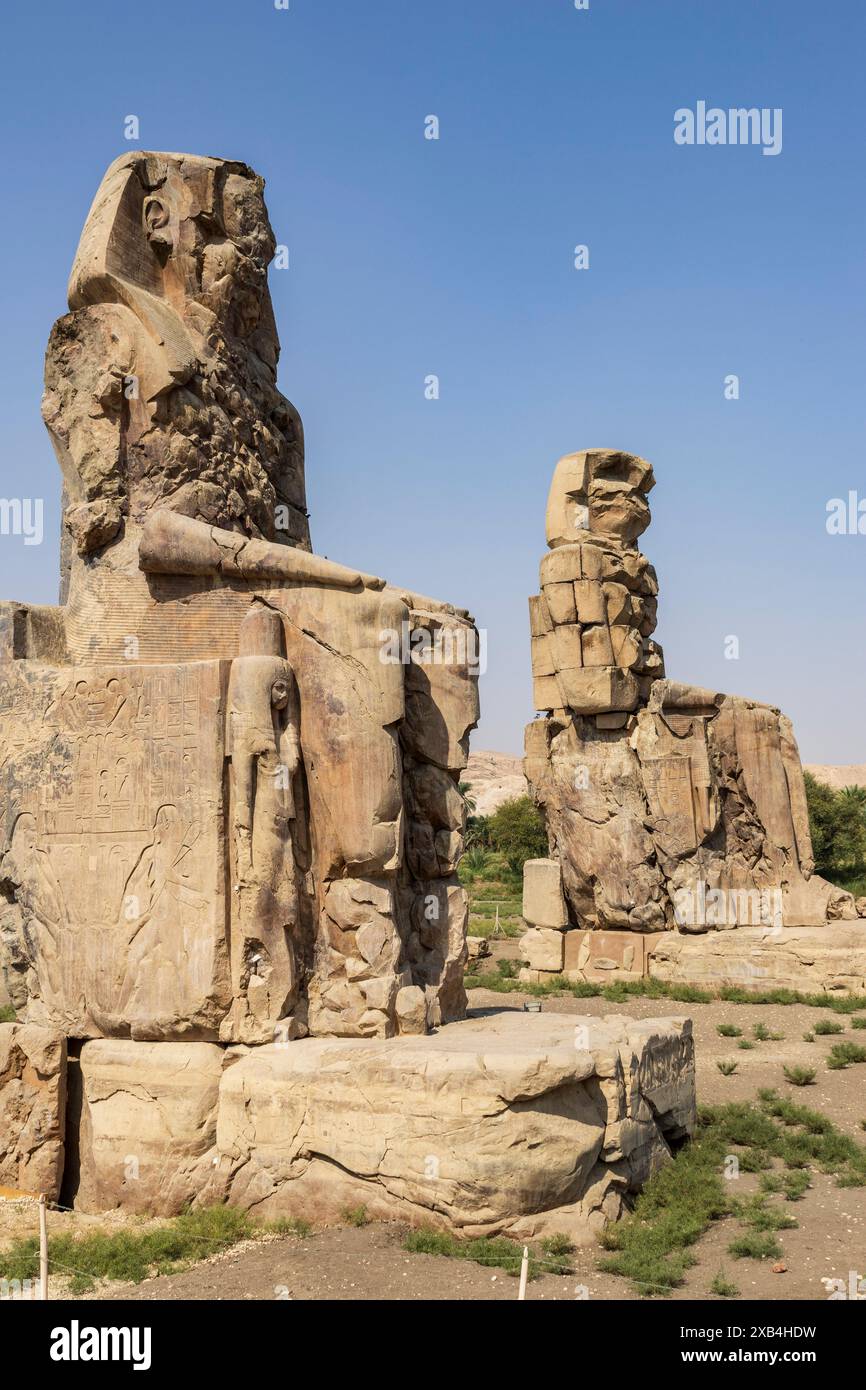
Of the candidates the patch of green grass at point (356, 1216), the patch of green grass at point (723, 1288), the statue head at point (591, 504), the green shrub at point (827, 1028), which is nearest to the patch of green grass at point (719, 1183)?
the patch of green grass at point (723, 1288)

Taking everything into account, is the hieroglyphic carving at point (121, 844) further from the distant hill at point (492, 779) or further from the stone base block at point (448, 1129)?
the distant hill at point (492, 779)

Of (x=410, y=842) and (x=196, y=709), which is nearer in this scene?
(x=196, y=709)

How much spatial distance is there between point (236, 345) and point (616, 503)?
8.42 m

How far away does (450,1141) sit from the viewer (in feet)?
20.2

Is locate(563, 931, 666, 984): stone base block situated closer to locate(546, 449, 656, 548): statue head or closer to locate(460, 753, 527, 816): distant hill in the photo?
locate(546, 449, 656, 548): statue head

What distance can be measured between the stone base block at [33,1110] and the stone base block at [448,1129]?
97 cm

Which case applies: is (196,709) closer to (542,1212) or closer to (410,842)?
(410,842)

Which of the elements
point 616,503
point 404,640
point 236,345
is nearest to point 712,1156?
point 404,640

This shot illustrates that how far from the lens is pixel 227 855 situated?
23.4 ft

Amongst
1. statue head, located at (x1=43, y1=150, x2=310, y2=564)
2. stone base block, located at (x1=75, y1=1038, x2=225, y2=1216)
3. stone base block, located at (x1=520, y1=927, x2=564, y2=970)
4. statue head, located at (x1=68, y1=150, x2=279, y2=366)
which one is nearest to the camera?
stone base block, located at (x1=75, y1=1038, x2=225, y2=1216)

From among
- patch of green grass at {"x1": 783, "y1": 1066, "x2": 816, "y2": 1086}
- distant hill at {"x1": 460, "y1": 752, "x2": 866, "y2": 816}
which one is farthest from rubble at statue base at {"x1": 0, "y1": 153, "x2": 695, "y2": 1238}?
Result: distant hill at {"x1": 460, "y1": 752, "x2": 866, "y2": 816}

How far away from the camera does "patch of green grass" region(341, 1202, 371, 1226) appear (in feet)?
20.6

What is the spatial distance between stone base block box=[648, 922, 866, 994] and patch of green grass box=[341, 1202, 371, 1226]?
861cm

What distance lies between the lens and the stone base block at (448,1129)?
6.11 m
